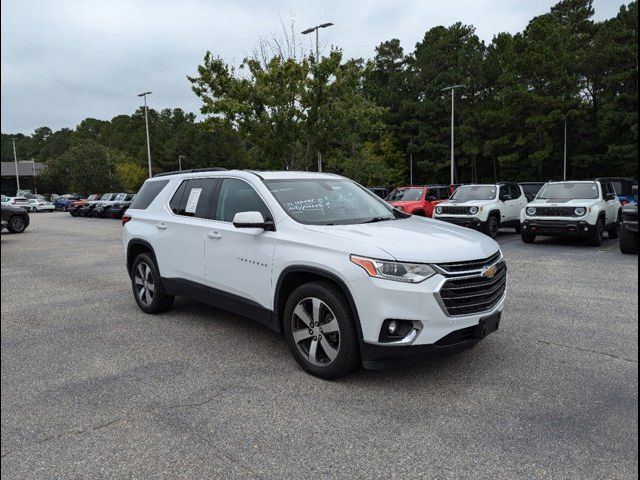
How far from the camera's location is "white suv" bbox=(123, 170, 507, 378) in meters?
3.63

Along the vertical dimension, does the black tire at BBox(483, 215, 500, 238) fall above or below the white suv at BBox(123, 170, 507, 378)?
below

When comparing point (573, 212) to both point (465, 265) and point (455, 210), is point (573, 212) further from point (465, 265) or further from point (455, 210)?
point (465, 265)

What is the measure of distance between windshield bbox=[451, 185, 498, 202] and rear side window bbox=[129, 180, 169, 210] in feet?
36.5

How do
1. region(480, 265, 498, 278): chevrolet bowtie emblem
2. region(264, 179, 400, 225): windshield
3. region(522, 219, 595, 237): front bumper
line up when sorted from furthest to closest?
1. region(522, 219, 595, 237): front bumper
2. region(264, 179, 400, 225): windshield
3. region(480, 265, 498, 278): chevrolet bowtie emblem

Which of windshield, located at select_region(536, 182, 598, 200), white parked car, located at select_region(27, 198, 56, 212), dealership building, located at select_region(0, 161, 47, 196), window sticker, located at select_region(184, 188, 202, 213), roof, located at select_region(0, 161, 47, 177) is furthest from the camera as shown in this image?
roof, located at select_region(0, 161, 47, 177)

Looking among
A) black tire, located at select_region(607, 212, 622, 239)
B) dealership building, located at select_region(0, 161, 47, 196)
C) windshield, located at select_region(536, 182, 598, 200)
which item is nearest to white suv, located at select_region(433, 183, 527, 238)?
windshield, located at select_region(536, 182, 598, 200)

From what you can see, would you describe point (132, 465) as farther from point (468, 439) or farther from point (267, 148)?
point (267, 148)

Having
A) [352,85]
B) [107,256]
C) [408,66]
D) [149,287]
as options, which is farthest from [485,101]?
[149,287]

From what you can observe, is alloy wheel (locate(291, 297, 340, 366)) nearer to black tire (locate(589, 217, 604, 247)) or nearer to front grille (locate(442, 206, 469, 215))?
black tire (locate(589, 217, 604, 247))

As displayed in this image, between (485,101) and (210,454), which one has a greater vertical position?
(485,101)

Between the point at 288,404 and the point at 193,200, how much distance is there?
2.75 m

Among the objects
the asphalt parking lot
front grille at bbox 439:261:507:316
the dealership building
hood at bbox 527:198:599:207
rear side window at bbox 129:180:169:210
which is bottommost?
the asphalt parking lot

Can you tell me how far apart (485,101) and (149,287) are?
51483mm

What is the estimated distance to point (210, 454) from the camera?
2941 millimetres
